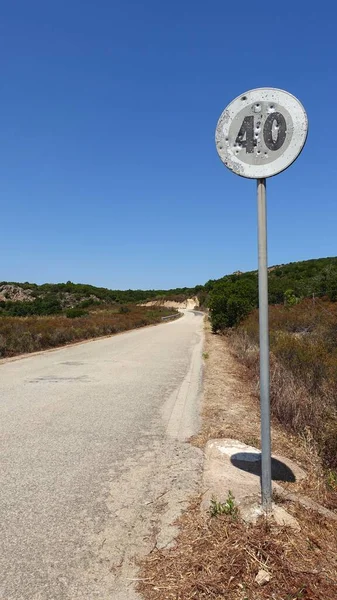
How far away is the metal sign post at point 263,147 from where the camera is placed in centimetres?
310

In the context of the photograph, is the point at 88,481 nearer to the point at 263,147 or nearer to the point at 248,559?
the point at 248,559

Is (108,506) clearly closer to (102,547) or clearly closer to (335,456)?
(102,547)

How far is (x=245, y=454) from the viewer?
4.60m

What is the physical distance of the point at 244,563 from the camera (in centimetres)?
259

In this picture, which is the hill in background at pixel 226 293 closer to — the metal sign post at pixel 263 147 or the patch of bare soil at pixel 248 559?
the metal sign post at pixel 263 147

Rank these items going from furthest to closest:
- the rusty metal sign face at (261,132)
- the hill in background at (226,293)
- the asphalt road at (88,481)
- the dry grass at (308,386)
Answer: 1. the hill in background at (226,293)
2. the dry grass at (308,386)
3. the rusty metal sign face at (261,132)
4. the asphalt road at (88,481)

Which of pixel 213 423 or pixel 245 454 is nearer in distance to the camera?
pixel 245 454

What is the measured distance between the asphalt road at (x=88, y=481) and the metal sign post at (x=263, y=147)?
3.60ft

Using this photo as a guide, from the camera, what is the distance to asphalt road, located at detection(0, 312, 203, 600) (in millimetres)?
2773

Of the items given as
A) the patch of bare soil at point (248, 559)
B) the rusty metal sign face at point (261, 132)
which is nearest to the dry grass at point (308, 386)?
the patch of bare soil at point (248, 559)

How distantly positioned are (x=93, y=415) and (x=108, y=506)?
3150 mm

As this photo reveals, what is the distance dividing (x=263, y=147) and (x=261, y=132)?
114 millimetres

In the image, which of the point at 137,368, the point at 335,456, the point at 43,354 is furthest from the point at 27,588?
the point at 43,354

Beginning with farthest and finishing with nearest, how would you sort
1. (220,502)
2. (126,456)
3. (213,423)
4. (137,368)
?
(137,368), (213,423), (126,456), (220,502)
